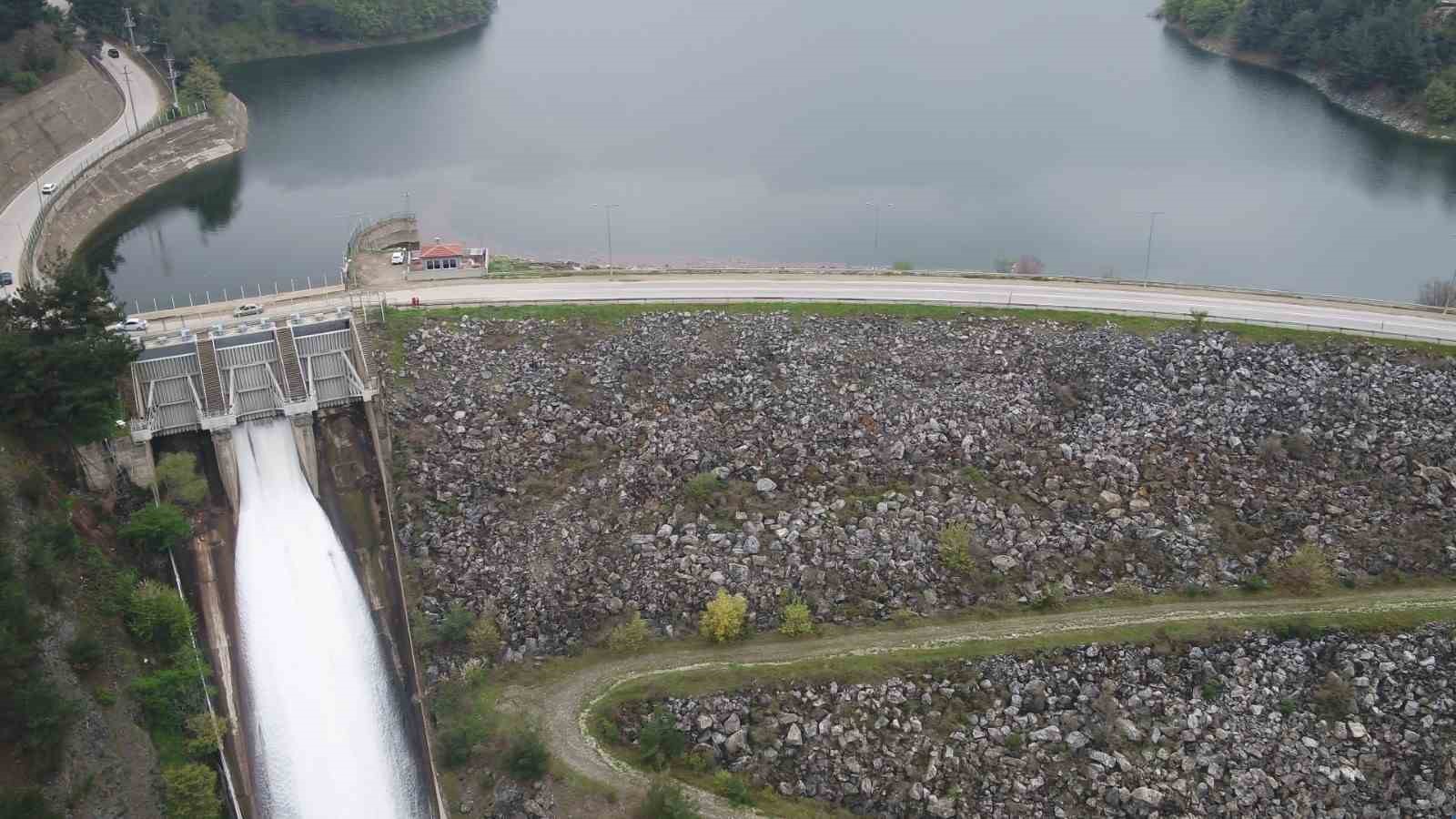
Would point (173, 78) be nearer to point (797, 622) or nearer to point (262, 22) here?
point (262, 22)

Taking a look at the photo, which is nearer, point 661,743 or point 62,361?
point 661,743

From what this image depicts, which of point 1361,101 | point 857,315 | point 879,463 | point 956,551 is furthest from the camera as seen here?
point 1361,101

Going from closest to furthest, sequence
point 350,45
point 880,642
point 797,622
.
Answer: point 880,642, point 797,622, point 350,45

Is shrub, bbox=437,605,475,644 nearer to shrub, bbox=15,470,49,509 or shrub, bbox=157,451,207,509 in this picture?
shrub, bbox=157,451,207,509

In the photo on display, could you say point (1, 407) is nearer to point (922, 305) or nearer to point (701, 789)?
point (701, 789)

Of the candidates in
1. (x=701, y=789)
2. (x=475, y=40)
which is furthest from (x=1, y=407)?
(x=475, y=40)

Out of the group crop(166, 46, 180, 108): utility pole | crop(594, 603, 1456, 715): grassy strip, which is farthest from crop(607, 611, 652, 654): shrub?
crop(166, 46, 180, 108): utility pole

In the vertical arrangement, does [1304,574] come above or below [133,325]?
below

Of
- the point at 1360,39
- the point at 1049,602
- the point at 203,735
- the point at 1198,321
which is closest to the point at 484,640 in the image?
the point at 203,735
